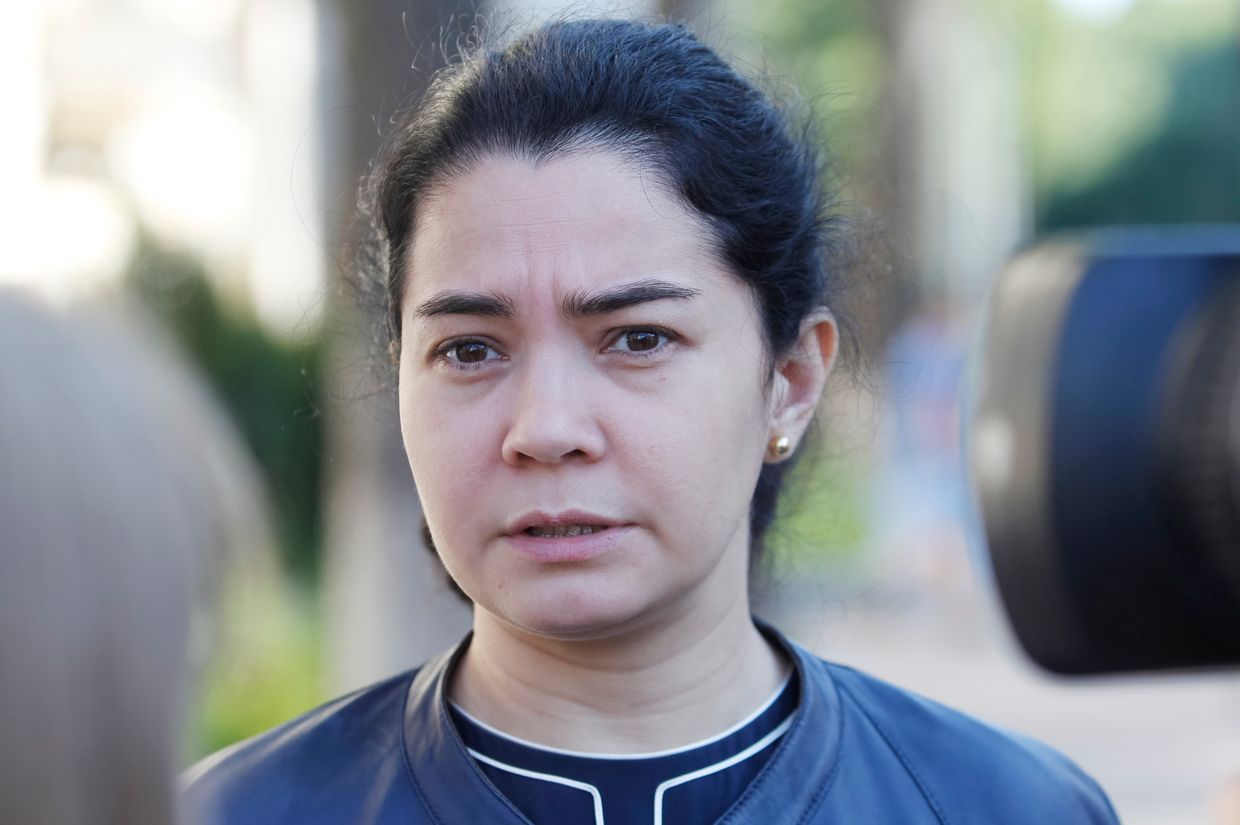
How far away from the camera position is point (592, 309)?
170 cm

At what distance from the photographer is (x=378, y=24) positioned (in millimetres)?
4438

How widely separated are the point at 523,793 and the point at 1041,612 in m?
0.71

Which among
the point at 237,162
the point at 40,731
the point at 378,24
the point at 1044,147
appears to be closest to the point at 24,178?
the point at 237,162

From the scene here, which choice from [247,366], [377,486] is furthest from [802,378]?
[247,366]

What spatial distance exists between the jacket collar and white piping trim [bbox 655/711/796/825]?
0.03 m

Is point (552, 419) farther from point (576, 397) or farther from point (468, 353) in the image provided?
point (468, 353)

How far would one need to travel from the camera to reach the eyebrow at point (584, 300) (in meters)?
1.70

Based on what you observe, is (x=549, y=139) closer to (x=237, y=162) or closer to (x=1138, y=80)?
(x=237, y=162)

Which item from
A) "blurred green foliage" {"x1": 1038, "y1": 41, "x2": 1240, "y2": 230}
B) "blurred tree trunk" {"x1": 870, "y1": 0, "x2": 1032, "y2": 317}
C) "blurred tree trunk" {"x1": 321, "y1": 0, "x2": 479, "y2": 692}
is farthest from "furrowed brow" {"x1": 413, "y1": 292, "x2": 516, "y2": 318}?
"blurred green foliage" {"x1": 1038, "y1": 41, "x2": 1240, "y2": 230}

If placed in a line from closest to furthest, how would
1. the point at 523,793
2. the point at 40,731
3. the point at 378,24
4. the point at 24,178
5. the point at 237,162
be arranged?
1. the point at 40,731
2. the point at 523,793
3. the point at 378,24
4. the point at 24,178
5. the point at 237,162

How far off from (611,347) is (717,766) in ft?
1.60

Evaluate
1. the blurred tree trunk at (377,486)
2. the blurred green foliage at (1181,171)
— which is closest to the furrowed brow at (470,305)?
the blurred tree trunk at (377,486)

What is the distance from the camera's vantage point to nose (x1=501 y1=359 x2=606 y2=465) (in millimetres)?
1634

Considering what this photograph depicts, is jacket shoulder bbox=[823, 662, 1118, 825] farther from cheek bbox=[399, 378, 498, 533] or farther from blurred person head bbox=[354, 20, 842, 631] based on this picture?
cheek bbox=[399, 378, 498, 533]
